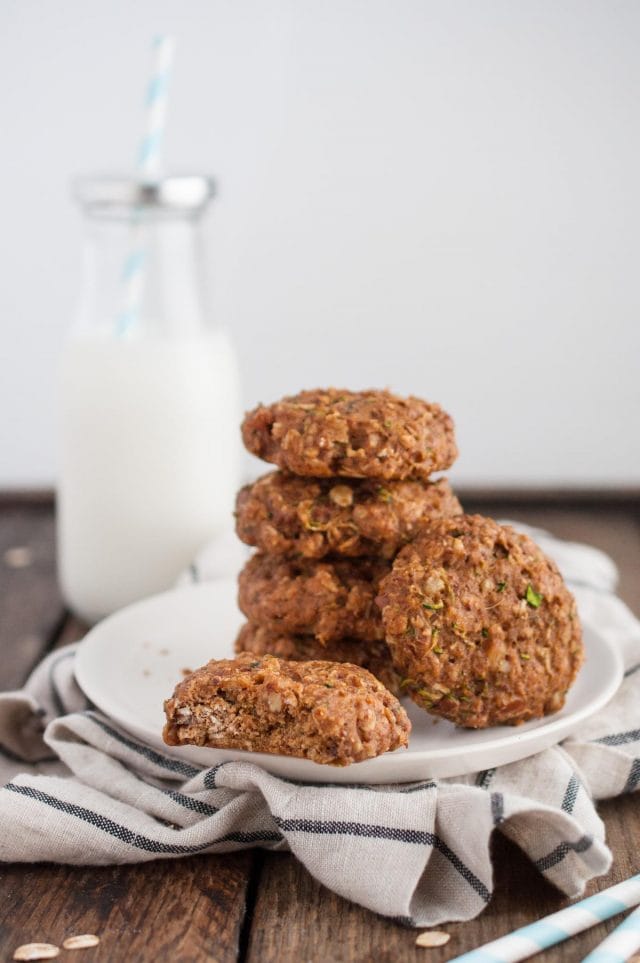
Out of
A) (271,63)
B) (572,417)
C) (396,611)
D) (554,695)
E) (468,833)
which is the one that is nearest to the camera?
(468,833)

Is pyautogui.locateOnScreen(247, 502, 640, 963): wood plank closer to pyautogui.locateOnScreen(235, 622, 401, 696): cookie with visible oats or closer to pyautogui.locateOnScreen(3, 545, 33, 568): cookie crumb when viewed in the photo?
pyautogui.locateOnScreen(235, 622, 401, 696): cookie with visible oats

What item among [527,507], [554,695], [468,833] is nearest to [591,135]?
[527,507]

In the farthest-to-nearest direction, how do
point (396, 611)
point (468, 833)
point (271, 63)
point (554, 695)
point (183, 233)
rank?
point (271, 63), point (183, 233), point (554, 695), point (396, 611), point (468, 833)

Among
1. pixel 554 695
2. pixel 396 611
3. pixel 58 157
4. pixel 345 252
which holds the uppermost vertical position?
pixel 58 157

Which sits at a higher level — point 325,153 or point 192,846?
point 325,153

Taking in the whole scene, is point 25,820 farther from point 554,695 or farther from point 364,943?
point 554,695

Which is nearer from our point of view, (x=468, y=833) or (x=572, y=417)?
(x=468, y=833)

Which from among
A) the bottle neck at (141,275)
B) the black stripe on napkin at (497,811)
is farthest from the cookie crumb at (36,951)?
the bottle neck at (141,275)

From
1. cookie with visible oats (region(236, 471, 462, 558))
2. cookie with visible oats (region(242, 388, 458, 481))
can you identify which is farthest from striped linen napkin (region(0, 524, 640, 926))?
cookie with visible oats (region(242, 388, 458, 481))

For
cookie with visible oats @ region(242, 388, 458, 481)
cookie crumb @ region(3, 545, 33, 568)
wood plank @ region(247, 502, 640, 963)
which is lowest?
cookie crumb @ region(3, 545, 33, 568)
